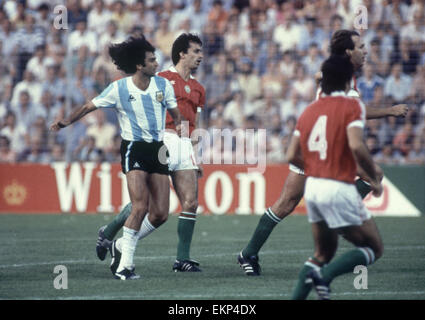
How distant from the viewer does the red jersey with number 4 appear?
6246mm

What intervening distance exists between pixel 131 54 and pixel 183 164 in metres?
1.44

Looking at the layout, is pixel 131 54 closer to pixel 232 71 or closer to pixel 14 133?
pixel 232 71

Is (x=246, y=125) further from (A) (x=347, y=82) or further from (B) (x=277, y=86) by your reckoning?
(A) (x=347, y=82)

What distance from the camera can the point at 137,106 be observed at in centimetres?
862

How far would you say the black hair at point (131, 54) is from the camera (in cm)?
866

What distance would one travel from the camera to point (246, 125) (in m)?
17.0

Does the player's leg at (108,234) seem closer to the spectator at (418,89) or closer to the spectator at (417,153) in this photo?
the spectator at (417,153)

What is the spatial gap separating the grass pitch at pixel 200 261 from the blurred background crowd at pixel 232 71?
7.86ft

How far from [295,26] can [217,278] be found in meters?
10.3

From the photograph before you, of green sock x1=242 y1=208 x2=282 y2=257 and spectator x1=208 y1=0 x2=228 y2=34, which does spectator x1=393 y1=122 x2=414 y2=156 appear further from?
green sock x1=242 y1=208 x2=282 y2=257

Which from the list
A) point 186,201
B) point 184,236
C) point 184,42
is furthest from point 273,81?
point 184,236

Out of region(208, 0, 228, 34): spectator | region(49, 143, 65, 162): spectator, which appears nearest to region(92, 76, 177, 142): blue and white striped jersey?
region(49, 143, 65, 162): spectator

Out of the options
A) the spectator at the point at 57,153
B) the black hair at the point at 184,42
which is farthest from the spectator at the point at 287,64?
the black hair at the point at 184,42
